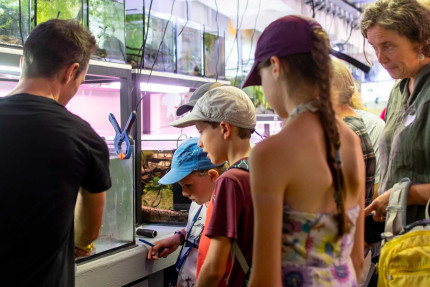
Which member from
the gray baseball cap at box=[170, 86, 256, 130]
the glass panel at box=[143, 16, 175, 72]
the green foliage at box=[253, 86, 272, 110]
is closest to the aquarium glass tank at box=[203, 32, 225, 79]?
the glass panel at box=[143, 16, 175, 72]

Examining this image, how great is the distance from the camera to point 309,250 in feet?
3.62

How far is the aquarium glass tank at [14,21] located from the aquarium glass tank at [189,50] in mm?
1394

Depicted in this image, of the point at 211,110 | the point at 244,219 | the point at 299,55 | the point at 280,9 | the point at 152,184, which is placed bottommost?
the point at 152,184

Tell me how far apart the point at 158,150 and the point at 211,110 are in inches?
55.8

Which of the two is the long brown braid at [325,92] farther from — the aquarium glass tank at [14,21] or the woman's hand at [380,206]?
the aquarium glass tank at [14,21]

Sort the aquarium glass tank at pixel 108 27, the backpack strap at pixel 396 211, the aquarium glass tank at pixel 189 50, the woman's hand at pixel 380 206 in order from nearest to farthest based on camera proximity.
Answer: the backpack strap at pixel 396 211, the woman's hand at pixel 380 206, the aquarium glass tank at pixel 108 27, the aquarium glass tank at pixel 189 50

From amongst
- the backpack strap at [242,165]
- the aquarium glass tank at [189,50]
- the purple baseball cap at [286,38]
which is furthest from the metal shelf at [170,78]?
the purple baseball cap at [286,38]

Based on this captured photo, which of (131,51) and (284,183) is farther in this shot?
(131,51)

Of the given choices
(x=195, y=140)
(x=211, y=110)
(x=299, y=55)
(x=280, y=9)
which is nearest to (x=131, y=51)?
(x=195, y=140)

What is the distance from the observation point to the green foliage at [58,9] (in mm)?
2174

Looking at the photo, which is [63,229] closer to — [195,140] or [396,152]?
[195,140]

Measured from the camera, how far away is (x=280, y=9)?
5383mm

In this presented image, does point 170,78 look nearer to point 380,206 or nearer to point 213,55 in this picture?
point 213,55

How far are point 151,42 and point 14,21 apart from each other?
125 cm
